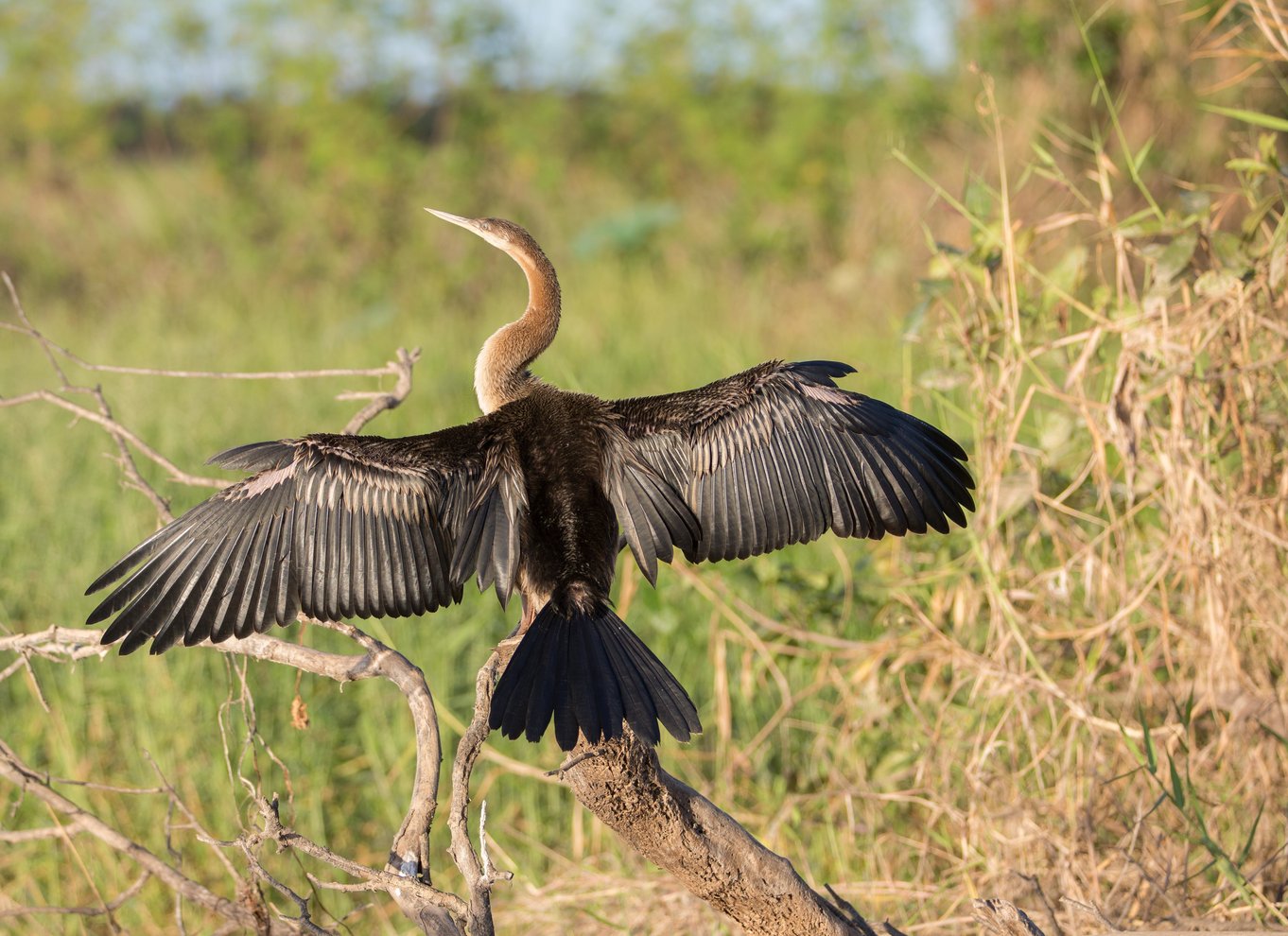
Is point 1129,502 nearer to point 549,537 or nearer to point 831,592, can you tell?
point 831,592

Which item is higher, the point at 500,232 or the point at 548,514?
the point at 500,232

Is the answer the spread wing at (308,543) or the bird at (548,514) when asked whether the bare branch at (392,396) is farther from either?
the spread wing at (308,543)

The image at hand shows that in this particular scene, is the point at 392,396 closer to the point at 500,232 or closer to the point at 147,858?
the point at 500,232

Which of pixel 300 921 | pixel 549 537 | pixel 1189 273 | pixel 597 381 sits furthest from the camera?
pixel 597 381

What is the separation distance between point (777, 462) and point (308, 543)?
87 cm

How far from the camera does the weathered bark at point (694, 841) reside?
2137mm

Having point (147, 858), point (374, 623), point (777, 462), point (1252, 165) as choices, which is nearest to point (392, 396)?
point (777, 462)

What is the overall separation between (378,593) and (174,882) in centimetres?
71

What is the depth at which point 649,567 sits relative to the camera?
2.37m

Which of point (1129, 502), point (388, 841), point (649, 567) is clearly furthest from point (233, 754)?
point (1129, 502)

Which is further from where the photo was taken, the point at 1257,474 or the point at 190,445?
the point at 190,445

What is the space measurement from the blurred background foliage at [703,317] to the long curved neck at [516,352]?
0.85 meters

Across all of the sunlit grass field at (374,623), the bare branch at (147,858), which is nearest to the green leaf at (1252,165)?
the sunlit grass field at (374,623)

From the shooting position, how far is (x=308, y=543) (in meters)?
2.36
